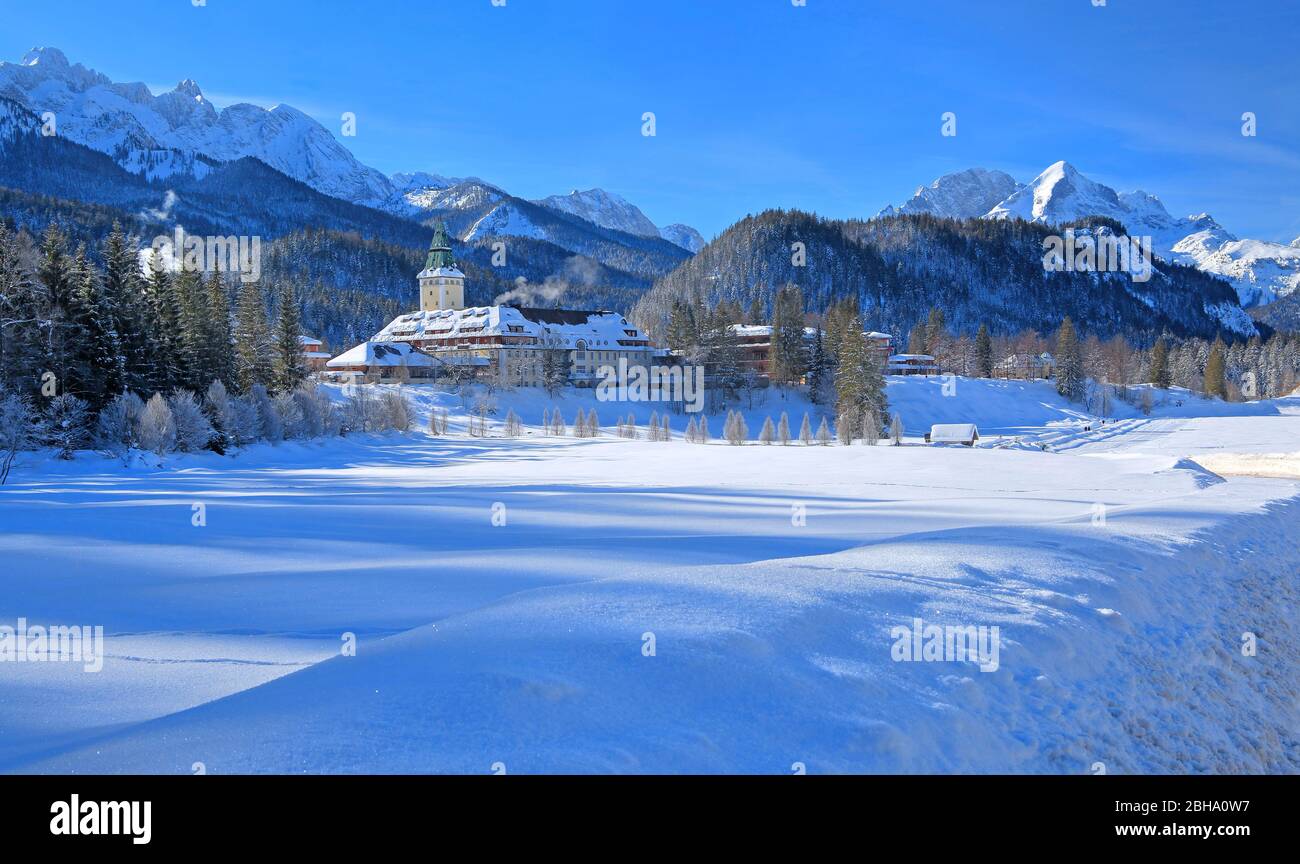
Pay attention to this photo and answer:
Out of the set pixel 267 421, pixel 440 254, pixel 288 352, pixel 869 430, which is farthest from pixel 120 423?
pixel 440 254

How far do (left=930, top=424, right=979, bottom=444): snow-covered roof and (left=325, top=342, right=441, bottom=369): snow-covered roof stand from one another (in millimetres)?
64244

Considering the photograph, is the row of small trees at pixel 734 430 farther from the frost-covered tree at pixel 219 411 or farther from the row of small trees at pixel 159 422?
the frost-covered tree at pixel 219 411

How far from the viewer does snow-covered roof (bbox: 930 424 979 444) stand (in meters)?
63.2

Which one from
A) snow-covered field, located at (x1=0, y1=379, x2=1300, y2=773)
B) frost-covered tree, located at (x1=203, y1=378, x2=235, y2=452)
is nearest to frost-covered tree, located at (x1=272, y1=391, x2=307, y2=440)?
frost-covered tree, located at (x1=203, y1=378, x2=235, y2=452)

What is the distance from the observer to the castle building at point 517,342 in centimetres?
9894

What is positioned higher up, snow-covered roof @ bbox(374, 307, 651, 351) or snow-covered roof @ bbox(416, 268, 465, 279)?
snow-covered roof @ bbox(416, 268, 465, 279)

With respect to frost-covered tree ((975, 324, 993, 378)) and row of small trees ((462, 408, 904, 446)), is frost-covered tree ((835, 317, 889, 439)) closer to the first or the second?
row of small trees ((462, 408, 904, 446))

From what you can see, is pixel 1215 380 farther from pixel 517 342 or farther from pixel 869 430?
pixel 517 342

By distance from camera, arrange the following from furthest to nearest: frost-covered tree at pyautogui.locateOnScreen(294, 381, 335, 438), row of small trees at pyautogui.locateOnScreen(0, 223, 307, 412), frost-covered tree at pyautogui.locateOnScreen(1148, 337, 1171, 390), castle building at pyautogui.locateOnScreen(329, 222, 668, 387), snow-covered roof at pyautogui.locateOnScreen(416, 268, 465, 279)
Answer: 1. snow-covered roof at pyautogui.locateOnScreen(416, 268, 465, 279)
2. frost-covered tree at pyautogui.locateOnScreen(1148, 337, 1171, 390)
3. castle building at pyautogui.locateOnScreen(329, 222, 668, 387)
4. frost-covered tree at pyautogui.locateOnScreen(294, 381, 335, 438)
5. row of small trees at pyautogui.locateOnScreen(0, 223, 307, 412)

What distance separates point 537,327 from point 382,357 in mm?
22470

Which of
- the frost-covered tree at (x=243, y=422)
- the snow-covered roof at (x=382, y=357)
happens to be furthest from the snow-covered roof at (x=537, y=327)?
the frost-covered tree at (x=243, y=422)
